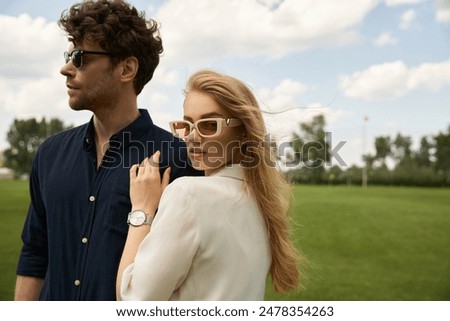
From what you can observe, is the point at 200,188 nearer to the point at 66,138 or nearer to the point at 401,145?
the point at 66,138

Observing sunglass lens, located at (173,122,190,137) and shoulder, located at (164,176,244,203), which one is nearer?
shoulder, located at (164,176,244,203)

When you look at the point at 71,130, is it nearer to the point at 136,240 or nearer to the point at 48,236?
the point at 48,236

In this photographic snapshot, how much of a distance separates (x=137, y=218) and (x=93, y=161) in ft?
1.83

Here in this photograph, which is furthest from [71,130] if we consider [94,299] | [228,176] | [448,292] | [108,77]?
[448,292]

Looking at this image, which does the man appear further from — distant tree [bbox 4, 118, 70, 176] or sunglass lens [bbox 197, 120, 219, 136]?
distant tree [bbox 4, 118, 70, 176]

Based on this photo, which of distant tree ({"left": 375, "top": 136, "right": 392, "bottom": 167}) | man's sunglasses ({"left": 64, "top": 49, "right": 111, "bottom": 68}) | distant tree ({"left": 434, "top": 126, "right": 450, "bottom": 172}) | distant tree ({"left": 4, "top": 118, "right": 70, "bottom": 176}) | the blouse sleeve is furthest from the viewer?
distant tree ({"left": 375, "top": 136, "right": 392, "bottom": 167})

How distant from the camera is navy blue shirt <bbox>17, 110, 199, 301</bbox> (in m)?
2.06

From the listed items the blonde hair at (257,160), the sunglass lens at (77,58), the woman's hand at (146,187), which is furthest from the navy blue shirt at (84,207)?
the blonde hair at (257,160)

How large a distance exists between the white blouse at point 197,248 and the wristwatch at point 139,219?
0.21m

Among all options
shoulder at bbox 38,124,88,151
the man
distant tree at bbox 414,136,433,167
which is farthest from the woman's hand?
distant tree at bbox 414,136,433,167

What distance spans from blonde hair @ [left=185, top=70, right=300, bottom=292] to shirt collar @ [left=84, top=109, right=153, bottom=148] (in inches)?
21.4

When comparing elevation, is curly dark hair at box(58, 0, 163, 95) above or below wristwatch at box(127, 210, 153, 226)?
above

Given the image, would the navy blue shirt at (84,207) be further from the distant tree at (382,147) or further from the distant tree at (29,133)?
the distant tree at (382,147)
